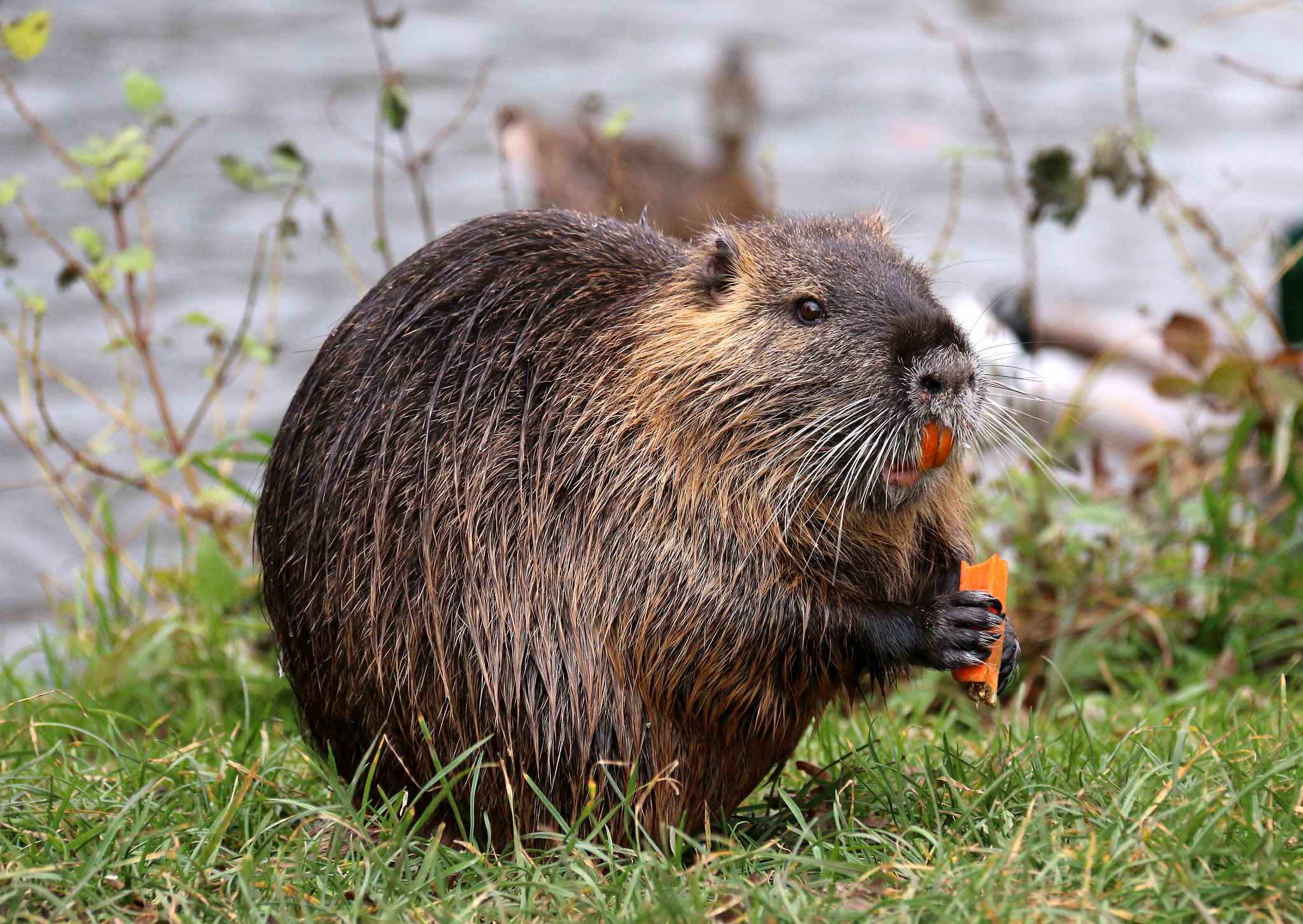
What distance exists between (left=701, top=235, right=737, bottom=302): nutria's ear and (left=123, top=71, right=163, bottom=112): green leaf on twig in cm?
183

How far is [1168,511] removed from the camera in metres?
4.22

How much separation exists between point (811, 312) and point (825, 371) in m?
0.11

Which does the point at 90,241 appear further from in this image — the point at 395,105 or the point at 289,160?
the point at 395,105

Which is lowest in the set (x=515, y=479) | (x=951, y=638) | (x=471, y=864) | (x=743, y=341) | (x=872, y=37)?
(x=471, y=864)

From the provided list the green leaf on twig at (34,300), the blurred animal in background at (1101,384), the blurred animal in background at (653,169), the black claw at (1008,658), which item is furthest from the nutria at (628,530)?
the blurred animal in background at (653,169)

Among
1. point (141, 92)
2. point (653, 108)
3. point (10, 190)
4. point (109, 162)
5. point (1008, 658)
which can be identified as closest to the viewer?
point (1008, 658)

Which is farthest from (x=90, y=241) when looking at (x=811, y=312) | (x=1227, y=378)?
(x=1227, y=378)

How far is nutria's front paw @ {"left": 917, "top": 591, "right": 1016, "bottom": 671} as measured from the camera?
95.3 inches

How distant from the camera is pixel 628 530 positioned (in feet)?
8.10

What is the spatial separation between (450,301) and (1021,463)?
251 cm

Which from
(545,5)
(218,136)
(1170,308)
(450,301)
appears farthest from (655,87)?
(450,301)

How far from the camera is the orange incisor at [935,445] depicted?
7.89 ft

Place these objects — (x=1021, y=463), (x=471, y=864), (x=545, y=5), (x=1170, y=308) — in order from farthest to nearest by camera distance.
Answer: (x=545, y=5)
(x=1170, y=308)
(x=1021, y=463)
(x=471, y=864)

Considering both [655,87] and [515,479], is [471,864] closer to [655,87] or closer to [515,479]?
[515,479]
